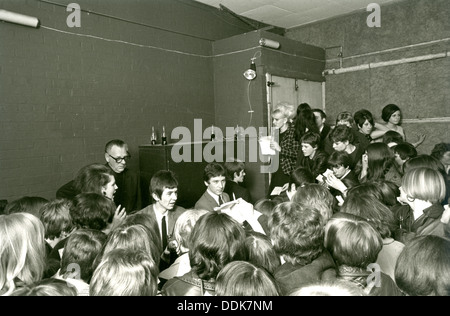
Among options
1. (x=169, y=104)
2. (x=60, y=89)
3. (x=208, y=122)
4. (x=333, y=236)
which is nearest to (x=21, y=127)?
(x=60, y=89)

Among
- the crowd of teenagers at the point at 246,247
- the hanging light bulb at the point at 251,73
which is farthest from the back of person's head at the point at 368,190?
the hanging light bulb at the point at 251,73

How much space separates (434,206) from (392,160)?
1.11 m

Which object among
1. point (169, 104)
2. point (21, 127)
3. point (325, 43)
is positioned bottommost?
point (21, 127)

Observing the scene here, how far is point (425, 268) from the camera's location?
1423mm

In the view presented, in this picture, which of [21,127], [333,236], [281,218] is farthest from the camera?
[21,127]

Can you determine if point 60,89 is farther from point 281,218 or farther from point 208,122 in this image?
point 281,218

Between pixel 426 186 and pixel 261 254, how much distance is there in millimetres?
1142

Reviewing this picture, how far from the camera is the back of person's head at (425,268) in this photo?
1394 mm

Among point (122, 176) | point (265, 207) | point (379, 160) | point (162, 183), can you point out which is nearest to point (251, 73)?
point (122, 176)

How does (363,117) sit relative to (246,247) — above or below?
above

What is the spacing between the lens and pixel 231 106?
19.6 feet

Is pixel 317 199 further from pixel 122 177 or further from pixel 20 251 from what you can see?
pixel 122 177

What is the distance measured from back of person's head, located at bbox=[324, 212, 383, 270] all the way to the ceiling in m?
4.88
